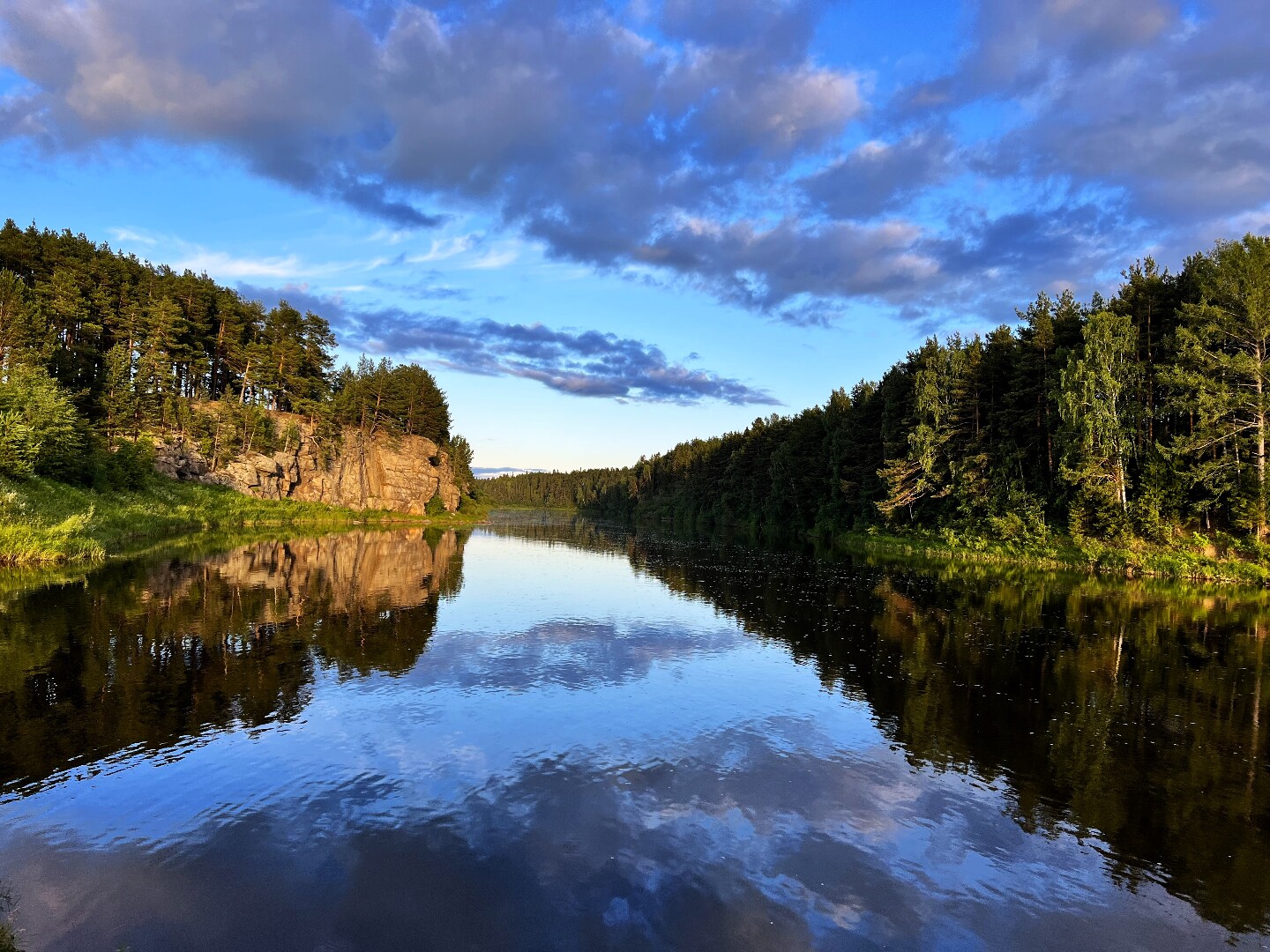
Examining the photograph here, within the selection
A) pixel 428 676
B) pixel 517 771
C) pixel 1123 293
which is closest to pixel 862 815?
pixel 517 771

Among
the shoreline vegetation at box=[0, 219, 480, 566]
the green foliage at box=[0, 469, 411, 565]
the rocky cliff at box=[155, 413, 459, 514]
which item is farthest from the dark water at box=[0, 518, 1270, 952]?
the rocky cliff at box=[155, 413, 459, 514]

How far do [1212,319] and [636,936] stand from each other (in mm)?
58359

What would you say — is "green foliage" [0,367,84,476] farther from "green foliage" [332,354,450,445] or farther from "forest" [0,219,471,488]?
"green foliage" [332,354,450,445]

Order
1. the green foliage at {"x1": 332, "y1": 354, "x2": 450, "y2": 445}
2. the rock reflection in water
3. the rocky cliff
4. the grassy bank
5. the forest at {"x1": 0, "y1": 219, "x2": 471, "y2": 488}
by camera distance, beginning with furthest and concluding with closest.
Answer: the green foliage at {"x1": 332, "y1": 354, "x2": 450, "y2": 445}
the rocky cliff
the forest at {"x1": 0, "y1": 219, "x2": 471, "y2": 488}
the grassy bank
the rock reflection in water

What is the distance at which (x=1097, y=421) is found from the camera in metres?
48.4

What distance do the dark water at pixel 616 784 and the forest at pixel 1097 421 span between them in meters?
25.0

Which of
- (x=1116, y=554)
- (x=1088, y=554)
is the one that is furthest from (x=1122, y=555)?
(x=1088, y=554)

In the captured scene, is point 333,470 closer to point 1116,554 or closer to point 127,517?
point 127,517

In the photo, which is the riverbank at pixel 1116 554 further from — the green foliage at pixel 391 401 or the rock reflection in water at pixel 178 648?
the green foliage at pixel 391 401

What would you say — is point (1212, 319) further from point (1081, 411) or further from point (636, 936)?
point (636, 936)

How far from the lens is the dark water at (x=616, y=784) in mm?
8883

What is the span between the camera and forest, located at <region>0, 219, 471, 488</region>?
5006 cm

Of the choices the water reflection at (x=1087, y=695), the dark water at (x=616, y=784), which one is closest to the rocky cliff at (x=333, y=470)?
the dark water at (x=616, y=784)

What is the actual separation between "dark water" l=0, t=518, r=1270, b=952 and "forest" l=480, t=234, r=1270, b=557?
82.0ft
